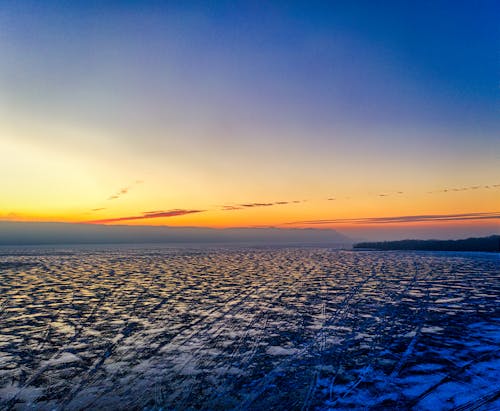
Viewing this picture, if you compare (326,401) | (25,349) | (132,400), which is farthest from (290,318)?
(25,349)

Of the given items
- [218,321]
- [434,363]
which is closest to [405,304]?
[434,363]

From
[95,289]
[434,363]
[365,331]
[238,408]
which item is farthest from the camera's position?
[95,289]

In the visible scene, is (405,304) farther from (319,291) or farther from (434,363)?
(434,363)

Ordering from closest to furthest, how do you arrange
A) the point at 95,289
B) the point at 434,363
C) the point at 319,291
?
1. the point at 434,363
2. the point at 319,291
3. the point at 95,289

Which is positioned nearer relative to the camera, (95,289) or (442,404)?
(442,404)

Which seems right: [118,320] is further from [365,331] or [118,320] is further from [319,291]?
[319,291]

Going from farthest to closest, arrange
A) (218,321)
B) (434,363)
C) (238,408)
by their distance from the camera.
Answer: (218,321) → (434,363) → (238,408)
